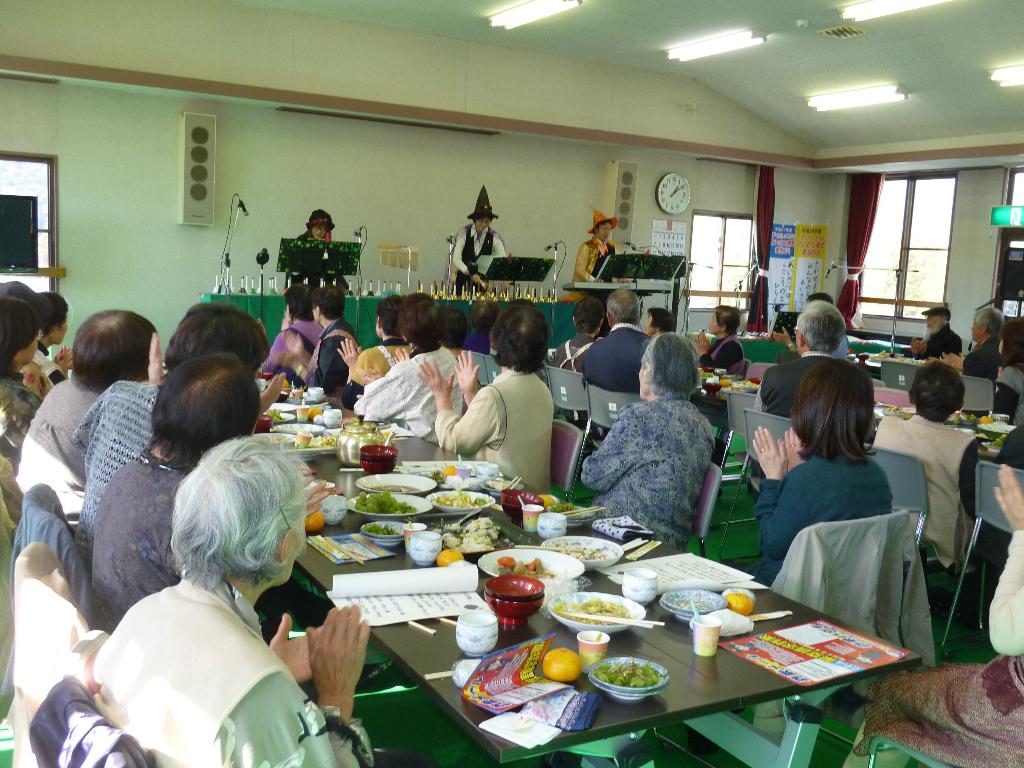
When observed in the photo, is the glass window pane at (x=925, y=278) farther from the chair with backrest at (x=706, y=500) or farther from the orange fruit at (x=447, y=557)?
the orange fruit at (x=447, y=557)

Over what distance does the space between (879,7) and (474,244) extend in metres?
4.82

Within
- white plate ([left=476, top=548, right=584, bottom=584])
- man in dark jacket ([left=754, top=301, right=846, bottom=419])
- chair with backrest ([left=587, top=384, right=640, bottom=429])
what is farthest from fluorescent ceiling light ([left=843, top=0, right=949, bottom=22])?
white plate ([left=476, top=548, right=584, bottom=584])

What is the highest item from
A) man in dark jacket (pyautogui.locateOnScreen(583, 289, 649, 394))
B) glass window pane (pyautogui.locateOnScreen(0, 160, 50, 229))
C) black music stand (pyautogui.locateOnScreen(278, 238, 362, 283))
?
glass window pane (pyautogui.locateOnScreen(0, 160, 50, 229))

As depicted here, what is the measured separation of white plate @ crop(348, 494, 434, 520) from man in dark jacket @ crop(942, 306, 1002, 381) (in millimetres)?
4958

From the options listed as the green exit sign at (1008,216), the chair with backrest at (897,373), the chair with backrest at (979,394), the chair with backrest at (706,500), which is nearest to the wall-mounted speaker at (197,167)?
the chair with backrest at (897,373)

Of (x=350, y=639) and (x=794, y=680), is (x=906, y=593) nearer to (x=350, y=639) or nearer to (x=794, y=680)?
(x=794, y=680)

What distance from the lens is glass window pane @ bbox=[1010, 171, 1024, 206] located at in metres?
12.6

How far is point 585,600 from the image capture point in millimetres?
2129

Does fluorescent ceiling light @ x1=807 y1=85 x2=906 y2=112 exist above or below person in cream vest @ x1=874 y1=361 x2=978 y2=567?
above

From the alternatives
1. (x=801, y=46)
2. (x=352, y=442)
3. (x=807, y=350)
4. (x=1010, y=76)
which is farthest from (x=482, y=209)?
(x=352, y=442)

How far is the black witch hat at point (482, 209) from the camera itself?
10.8m

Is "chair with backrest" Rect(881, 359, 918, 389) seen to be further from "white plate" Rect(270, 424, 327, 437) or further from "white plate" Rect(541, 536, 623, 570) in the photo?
"white plate" Rect(541, 536, 623, 570)

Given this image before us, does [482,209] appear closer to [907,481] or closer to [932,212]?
[932,212]

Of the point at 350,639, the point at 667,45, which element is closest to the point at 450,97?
the point at 667,45
